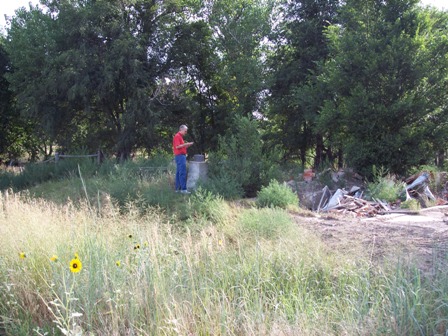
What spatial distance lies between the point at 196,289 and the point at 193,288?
0.21 m

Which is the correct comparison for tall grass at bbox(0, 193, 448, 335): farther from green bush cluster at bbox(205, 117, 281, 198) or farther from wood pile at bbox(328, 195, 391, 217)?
green bush cluster at bbox(205, 117, 281, 198)

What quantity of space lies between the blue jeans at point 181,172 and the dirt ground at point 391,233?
3.35 m

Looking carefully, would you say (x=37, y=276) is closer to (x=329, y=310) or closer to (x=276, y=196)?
(x=329, y=310)

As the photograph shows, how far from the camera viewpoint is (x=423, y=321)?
328cm

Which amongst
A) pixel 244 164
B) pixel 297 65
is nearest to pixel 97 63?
pixel 297 65

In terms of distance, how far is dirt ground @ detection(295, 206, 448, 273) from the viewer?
5211 mm

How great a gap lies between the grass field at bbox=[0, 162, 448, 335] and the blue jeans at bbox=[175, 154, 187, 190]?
18.2 ft

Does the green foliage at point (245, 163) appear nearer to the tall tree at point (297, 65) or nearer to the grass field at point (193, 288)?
the grass field at point (193, 288)

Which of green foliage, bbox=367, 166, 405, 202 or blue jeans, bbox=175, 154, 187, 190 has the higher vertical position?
blue jeans, bbox=175, 154, 187, 190

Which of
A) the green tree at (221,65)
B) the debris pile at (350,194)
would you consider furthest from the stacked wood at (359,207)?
the green tree at (221,65)

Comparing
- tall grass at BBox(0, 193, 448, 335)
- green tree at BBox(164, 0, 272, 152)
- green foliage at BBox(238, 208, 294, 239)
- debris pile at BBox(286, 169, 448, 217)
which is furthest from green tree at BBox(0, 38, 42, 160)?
tall grass at BBox(0, 193, 448, 335)

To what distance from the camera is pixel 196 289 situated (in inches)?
159

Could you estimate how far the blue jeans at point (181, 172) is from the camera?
11094 millimetres

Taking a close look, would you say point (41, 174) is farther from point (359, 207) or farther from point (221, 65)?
point (359, 207)
